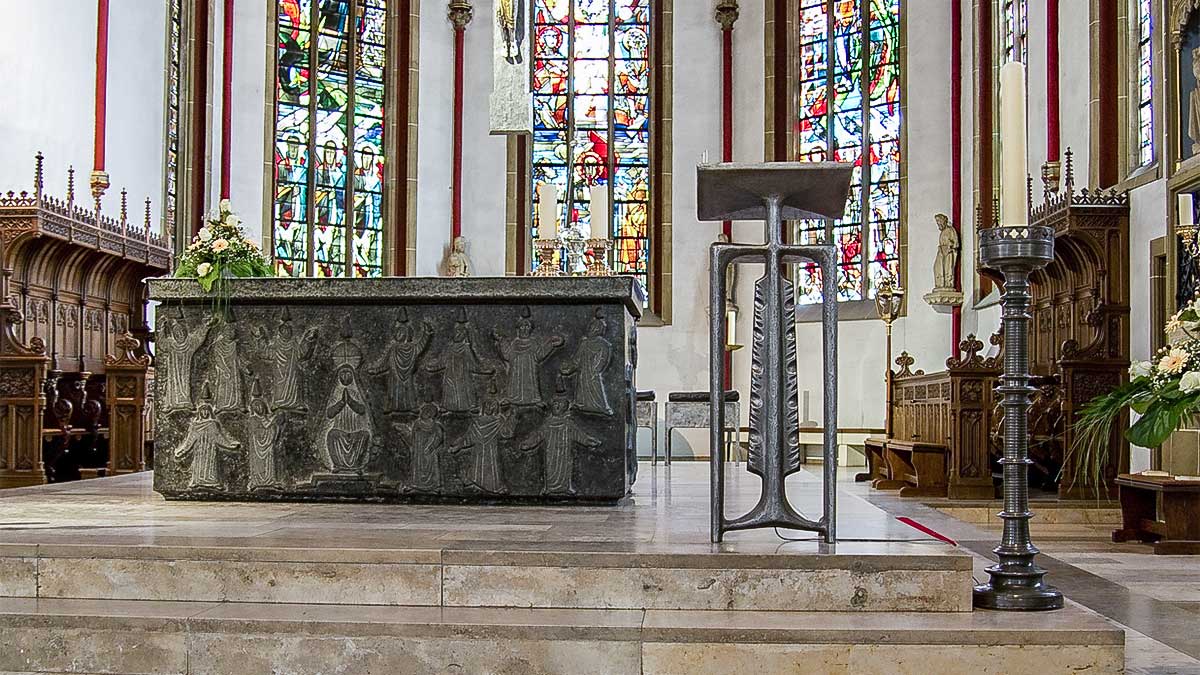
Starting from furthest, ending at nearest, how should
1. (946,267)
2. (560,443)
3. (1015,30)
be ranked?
(946,267), (1015,30), (560,443)

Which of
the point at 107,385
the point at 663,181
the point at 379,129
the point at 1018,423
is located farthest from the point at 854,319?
the point at 1018,423

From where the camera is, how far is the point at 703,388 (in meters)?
15.0

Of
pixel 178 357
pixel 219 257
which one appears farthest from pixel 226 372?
pixel 219 257

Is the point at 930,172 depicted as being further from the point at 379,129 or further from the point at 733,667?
the point at 733,667

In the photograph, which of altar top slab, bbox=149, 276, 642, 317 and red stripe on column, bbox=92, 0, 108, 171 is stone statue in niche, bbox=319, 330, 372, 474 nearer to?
altar top slab, bbox=149, 276, 642, 317

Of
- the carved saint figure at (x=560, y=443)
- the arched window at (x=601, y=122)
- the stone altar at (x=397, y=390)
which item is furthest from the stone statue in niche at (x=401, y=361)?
the arched window at (x=601, y=122)

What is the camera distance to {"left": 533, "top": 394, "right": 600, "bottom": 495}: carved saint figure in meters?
5.18

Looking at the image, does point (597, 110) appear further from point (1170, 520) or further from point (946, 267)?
point (1170, 520)

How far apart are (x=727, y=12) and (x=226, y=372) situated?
423 inches

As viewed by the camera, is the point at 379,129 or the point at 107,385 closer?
the point at 107,385

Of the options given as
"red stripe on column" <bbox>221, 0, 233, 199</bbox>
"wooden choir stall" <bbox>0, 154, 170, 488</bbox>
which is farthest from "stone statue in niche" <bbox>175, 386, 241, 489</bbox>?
"red stripe on column" <bbox>221, 0, 233, 199</bbox>

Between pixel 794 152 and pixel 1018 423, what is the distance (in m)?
11.2

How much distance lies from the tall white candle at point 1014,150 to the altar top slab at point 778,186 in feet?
1.66

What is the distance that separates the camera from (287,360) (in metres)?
5.36
